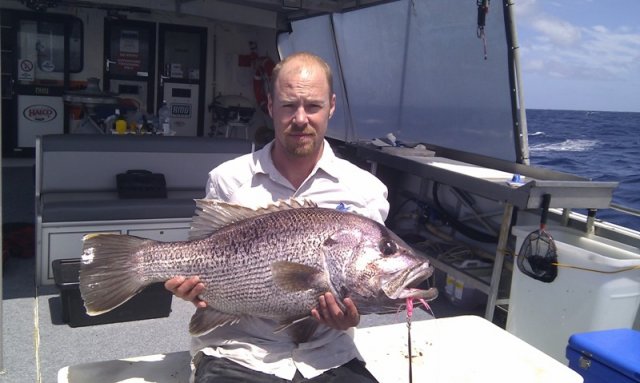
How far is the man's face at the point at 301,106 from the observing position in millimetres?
2309

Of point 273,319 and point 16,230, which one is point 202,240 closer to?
point 273,319

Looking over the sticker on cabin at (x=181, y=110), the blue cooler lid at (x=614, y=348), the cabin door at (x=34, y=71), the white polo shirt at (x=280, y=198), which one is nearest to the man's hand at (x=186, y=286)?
the white polo shirt at (x=280, y=198)

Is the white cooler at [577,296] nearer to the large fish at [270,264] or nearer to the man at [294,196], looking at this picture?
the man at [294,196]

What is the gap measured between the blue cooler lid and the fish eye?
5.41 feet

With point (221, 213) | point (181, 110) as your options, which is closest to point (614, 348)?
point (221, 213)

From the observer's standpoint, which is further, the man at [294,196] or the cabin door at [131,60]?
the cabin door at [131,60]

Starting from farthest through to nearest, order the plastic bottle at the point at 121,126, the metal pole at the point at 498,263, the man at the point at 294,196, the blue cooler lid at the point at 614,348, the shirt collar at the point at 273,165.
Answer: the plastic bottle at the point at 121,126, the metal pole at the point at 498,263, the blue cooler lid at the point at 614,348, the shirt collar at the point at 273,165, the man at the point at 294,196

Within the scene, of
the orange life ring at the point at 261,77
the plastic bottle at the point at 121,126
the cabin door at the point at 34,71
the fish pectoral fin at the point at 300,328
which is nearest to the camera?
the fish pectoral fin at the point at 300,328

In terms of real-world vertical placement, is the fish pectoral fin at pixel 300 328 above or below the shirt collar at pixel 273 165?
below

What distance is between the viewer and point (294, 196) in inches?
95.4

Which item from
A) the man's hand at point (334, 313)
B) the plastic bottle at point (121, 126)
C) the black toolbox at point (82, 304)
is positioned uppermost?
the plastic bottle at point (121, 126)

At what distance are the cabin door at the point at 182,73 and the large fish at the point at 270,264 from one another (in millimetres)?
8199

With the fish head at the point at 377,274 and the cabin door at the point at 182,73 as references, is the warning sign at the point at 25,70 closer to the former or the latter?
the cabin door at the point at 182,73

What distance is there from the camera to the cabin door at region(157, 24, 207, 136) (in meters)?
9.82
